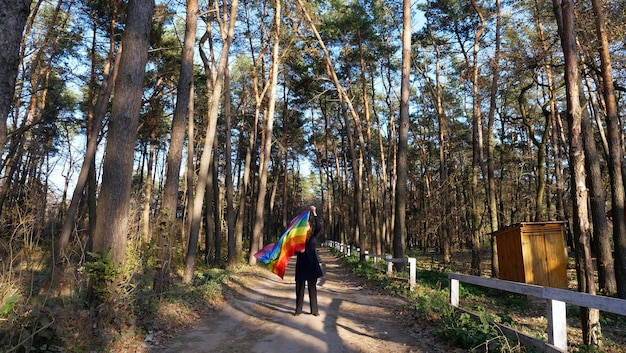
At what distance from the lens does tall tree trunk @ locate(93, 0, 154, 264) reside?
5996 mm

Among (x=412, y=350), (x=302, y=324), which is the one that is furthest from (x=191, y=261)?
(x=412, y=350)

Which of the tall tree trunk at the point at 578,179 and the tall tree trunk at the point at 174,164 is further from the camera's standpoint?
the tall tree trunk at the point at 174,164

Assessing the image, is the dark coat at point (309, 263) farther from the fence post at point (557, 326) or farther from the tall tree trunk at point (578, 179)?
the tall tree trunk at point (578, 179)

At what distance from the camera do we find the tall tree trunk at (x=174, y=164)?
8492 millimetres

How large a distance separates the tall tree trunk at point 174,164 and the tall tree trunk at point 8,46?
513cm

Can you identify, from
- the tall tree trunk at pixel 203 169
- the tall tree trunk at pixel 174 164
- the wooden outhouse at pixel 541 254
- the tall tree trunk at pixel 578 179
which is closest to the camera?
the tall tree trunk at pixel 578 179

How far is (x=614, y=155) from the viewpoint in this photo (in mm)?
11875

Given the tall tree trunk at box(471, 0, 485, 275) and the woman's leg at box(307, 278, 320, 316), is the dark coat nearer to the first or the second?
the woman's leg at box(307, 278, 320, 316)

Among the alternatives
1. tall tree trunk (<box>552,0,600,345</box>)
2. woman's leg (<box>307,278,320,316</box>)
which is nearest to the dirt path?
woman's leg (<box>307,278,320,316</box>)

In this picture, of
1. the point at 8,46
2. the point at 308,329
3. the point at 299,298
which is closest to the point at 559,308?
the point at 308,329

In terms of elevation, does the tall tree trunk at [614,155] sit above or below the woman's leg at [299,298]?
above

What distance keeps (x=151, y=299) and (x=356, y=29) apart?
18.1 meters

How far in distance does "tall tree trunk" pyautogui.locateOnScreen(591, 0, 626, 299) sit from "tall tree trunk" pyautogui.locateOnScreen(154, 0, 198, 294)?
34.3 feet

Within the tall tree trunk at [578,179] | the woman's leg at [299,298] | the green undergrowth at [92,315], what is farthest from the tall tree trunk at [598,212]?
the green undergrowth at [92,315]
